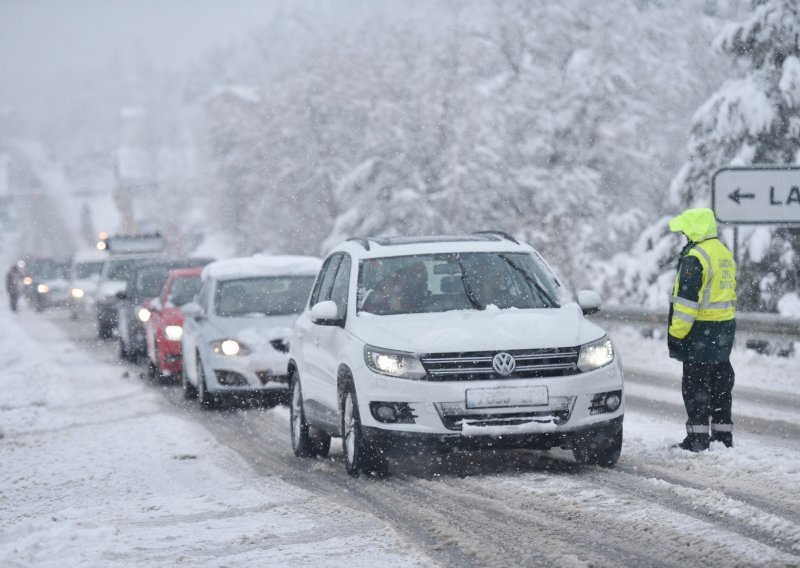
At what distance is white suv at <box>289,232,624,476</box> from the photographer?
26.8 feet

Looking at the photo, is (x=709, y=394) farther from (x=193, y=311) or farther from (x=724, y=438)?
(x=193, y=311)

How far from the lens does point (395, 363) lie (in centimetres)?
832

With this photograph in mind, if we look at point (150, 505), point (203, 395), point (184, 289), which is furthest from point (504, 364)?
point (184, 289)

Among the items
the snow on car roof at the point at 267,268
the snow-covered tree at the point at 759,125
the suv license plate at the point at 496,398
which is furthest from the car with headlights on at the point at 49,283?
the suv license plate at the point at 496,398

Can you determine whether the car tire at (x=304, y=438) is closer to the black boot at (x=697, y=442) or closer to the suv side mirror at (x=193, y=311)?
the black boot at (x=697, y=442)

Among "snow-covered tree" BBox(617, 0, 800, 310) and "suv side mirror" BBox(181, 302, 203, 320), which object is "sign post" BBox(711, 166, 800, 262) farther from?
"suv side mirror" BBox(181, 302, 203, 320)

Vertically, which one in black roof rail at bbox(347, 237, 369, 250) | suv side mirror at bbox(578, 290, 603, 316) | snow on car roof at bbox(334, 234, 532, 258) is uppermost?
black roof rail at bbox(347, 237, 369, 250)

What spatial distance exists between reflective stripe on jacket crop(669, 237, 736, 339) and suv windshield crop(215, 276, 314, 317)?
6.54 metres

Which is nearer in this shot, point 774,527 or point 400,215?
point 774,527

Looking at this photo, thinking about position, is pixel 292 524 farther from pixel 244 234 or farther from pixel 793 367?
pixel 244 234

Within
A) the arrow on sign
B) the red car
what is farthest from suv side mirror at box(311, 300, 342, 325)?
the arrow on sign

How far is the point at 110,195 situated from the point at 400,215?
487 ft

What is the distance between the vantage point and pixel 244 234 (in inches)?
2564

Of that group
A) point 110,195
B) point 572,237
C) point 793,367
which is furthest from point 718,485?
point 110,195
